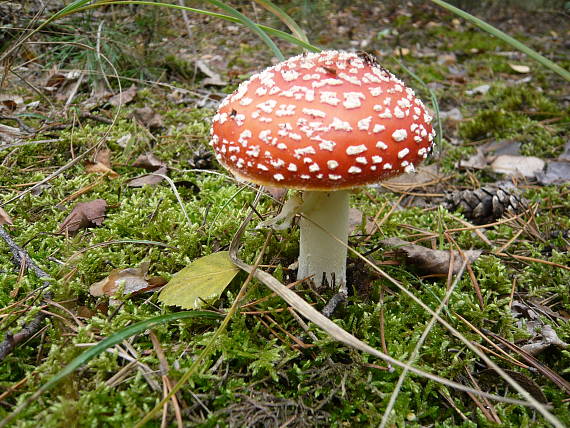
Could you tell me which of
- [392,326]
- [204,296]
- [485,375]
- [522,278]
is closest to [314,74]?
[204,296]

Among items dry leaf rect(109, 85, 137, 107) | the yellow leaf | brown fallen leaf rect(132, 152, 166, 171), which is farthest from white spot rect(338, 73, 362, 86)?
dry leaf rect(109, 85, 137, 107)

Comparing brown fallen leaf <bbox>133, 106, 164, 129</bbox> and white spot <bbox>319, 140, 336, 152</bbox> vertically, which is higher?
white spot <bbox>319, 140, 336, 152</bbox>

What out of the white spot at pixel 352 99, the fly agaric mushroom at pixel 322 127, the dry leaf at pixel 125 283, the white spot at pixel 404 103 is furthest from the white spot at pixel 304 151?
the dry leaf at pixel 125 283

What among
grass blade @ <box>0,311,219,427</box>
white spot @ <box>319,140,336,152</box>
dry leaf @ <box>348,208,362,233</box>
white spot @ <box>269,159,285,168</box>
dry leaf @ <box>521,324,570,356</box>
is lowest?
dry leaf @ <box>348,208,362,233</box>

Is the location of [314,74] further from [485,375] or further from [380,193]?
[380,193]

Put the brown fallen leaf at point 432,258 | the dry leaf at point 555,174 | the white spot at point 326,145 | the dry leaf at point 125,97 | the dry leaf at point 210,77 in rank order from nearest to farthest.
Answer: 1. the white spot at point 326,145
2. the brown fallen leaf at point 432,258
3. the dry leaf at point 555,174
4. the dry leaf at point 125,97
5. the dry leaf at point 210,77

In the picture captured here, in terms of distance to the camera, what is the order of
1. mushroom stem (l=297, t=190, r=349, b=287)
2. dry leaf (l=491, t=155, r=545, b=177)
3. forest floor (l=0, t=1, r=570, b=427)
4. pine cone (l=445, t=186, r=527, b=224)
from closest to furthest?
forest floor (l=0, t=1, r=570, b=427) → mushroom stem (l=297, t=190, r=349, b=287) → pine cone (l=445, t=186, r=527, b=224) → dry leaf (l=491, t=155, r=545, b=177)

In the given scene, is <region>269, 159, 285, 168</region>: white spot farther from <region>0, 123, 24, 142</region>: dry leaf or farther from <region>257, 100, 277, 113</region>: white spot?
<region>0, 123, 24, 142</region>: dry leaf

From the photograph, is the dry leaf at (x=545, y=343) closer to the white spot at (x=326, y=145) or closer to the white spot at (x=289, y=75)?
the white spot at (x=326, y=145)
